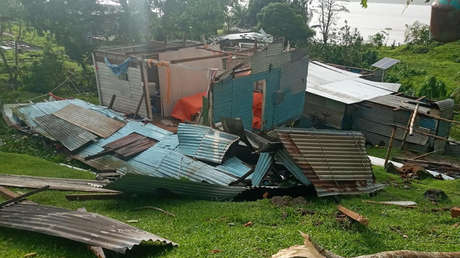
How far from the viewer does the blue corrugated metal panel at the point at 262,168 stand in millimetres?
9578

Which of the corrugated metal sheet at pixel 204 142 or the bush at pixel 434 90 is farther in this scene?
the bush at pixel 434 90

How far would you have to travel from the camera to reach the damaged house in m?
17.2

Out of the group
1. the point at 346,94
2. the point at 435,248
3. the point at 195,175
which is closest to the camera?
the point at 435,248

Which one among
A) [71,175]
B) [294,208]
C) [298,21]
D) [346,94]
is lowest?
[71,175]

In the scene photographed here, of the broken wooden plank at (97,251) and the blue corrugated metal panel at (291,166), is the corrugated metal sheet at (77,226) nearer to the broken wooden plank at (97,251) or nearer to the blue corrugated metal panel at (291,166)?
the broken wooden plank at (97,251)

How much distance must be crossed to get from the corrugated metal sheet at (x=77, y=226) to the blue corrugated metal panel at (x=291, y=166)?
379 centimetres

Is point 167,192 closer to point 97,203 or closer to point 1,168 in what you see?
point 97,203

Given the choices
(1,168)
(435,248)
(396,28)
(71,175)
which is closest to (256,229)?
(435,248)

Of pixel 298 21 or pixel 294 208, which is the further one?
pixel 298 21

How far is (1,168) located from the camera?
1166 cm

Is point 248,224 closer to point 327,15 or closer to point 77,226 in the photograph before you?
point 77,226

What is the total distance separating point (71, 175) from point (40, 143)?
4.48 metres

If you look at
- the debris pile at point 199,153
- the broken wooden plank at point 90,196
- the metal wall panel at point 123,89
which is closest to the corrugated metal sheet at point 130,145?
the debris pile at point 199,153

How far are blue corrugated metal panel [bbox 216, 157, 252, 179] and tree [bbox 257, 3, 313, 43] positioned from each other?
2617 cm
